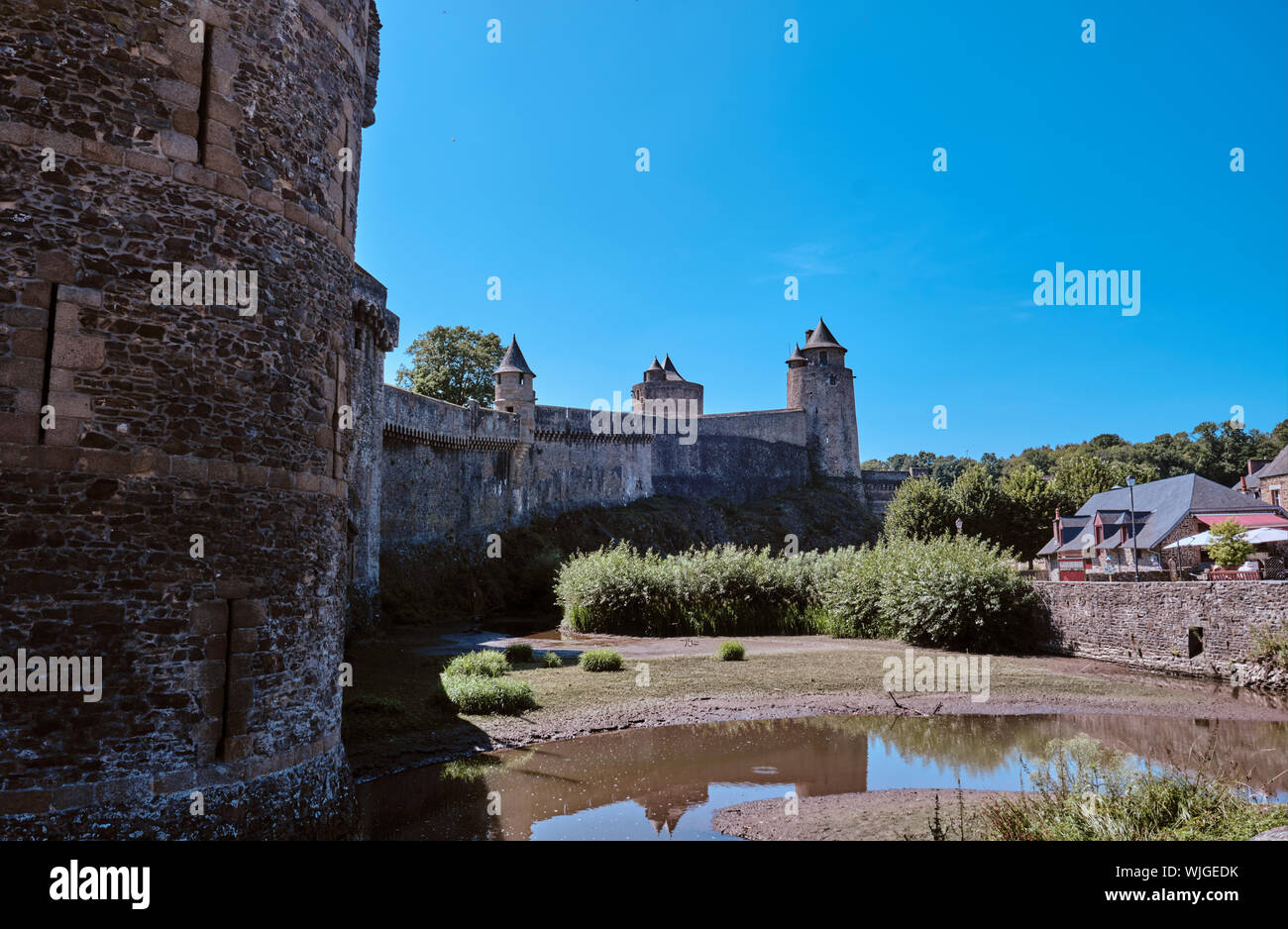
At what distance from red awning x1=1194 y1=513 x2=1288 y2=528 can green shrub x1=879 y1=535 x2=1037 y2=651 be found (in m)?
13.3

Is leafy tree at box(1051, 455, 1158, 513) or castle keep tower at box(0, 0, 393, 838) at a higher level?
leafy tree at box(1051, 455, 1158, 513)

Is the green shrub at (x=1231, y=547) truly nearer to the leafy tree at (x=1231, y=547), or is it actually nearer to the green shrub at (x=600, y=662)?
the leafy tree at (x=1231, y=547)

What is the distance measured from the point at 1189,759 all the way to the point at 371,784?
11.4 m

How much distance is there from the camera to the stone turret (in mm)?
43188

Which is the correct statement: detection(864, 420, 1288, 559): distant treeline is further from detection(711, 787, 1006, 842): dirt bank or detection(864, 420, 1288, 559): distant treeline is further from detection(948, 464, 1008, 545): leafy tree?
detection(711, 787, 1006, 842): dirt bank

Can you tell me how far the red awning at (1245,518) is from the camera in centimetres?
3083

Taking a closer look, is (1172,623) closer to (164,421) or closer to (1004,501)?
(164,421)

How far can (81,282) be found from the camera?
6.12m

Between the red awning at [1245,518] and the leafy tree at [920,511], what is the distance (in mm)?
15205

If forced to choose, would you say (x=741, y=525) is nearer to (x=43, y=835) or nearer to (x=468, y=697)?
(x=468, y=697)

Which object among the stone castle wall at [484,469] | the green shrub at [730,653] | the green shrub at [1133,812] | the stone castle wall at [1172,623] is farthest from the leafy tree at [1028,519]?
the green shrub at [1133,812]

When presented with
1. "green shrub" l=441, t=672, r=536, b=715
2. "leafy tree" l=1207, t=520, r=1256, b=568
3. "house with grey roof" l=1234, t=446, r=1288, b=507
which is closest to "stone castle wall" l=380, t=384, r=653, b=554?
"green shrub" l=441, t=672, r=536, b=715

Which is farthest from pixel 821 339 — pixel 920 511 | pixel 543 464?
pixel 543 464
